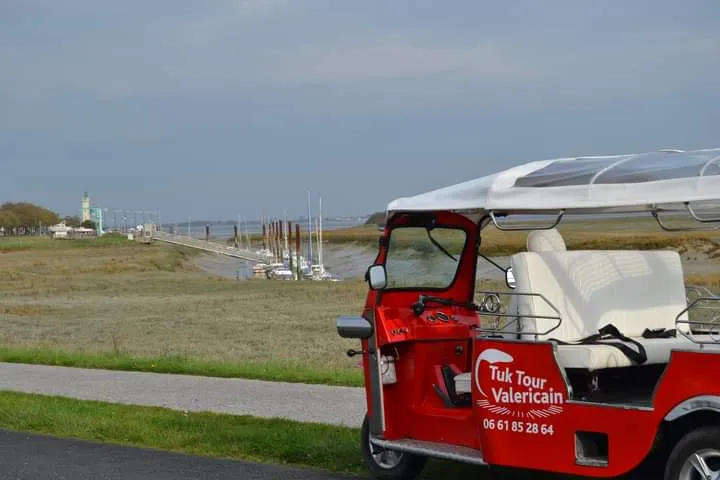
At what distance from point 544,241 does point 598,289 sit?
2.13ft

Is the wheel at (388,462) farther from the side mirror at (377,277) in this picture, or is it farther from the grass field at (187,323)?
the grass field at (187,323)

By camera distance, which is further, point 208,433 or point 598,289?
point 208,433

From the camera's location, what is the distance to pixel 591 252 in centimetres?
802

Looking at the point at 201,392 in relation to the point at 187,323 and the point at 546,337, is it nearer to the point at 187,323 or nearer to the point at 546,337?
the point at 546,337

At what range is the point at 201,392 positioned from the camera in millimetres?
14062

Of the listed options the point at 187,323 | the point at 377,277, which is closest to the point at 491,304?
the point at 377,277

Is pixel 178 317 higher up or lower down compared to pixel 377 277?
lower down

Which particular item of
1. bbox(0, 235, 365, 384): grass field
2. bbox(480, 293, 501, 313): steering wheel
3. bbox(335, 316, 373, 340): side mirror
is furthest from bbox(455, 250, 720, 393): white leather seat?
bbox(0, 235, 365, 384): grass field

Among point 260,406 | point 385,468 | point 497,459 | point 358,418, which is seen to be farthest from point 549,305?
point 260,406

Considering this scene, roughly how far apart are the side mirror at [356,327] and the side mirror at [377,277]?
0.86 ft

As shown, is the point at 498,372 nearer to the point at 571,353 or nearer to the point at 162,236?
the point at 571,353

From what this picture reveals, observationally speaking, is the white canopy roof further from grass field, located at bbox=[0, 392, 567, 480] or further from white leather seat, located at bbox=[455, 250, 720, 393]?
grass field, located at bbox=[0, 392, 567, 480]

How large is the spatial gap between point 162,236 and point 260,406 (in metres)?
127

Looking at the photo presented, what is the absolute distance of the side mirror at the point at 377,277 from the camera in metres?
8.46
